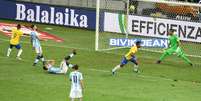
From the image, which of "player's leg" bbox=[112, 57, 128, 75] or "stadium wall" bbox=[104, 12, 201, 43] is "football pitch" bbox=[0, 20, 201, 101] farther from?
"stadium wall" bbox=[104, 12, 201, 43]

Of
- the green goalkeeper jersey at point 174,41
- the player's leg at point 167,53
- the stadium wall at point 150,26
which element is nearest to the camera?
the green goalkeeper jersey at point 174,41

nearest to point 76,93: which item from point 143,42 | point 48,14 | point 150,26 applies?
point 143,42

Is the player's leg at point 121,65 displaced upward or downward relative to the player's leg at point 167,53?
downward

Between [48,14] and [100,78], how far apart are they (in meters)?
18.9

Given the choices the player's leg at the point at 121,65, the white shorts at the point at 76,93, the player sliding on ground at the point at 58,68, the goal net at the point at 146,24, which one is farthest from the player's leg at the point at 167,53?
the white shorts at the point at 76,93

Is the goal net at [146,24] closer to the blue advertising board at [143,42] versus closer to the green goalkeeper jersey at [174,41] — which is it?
the blue advertising board at [143,42]

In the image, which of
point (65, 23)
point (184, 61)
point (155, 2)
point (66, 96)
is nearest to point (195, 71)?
point (184, 61)

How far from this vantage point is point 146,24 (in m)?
41.4

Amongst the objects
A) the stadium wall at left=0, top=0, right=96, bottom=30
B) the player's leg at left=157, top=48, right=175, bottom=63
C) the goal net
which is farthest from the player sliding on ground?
the stadium wall at left=0, top=0, right=96, bottom=30

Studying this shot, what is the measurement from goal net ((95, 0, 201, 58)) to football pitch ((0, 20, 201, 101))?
2.43 ft

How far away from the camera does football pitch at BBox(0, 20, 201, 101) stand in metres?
27.5

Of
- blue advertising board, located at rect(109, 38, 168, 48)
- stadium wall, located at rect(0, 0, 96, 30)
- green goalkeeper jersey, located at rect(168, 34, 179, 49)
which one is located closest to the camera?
green goalkeeper jersey, located at rect(168, 34, 179, 49)

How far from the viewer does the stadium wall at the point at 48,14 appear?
48.7 m

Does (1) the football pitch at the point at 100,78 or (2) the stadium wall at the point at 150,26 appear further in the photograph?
(2) the stadium wall at the point at 150,26
